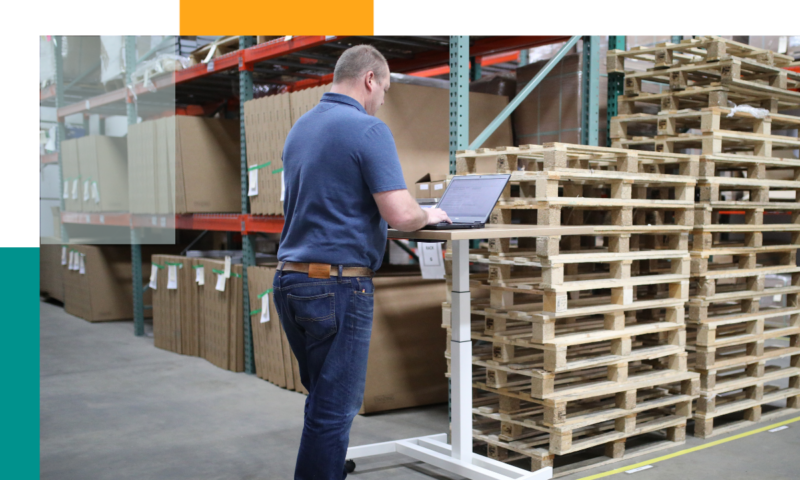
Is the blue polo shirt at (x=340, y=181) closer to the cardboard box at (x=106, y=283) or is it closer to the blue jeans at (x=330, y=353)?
the blue jeans at (x=330, y=353)

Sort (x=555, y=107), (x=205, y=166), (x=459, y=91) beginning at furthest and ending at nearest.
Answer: (x=205, y=166) → (x=555, y=107) → (x=459, y=91)

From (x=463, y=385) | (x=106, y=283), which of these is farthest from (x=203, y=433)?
(x=106, y=283)

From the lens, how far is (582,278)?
4430 millimetres

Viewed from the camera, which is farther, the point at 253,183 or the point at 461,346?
the point at 253,183

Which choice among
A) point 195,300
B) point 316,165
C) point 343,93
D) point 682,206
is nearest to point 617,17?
point 682,206

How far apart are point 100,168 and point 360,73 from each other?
125 centimetres

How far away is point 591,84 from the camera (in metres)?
5.40

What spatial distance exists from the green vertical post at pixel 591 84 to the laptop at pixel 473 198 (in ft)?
6.32

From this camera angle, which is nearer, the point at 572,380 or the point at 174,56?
the point at 572,380

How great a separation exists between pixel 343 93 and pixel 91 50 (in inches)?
45.7

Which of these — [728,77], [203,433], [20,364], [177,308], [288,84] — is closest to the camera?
[20,364]

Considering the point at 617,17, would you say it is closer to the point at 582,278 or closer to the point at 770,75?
the point at 582,278

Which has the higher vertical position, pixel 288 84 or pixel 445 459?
pixel 288 84

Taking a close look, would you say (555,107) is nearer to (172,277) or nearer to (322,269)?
(322,269)
